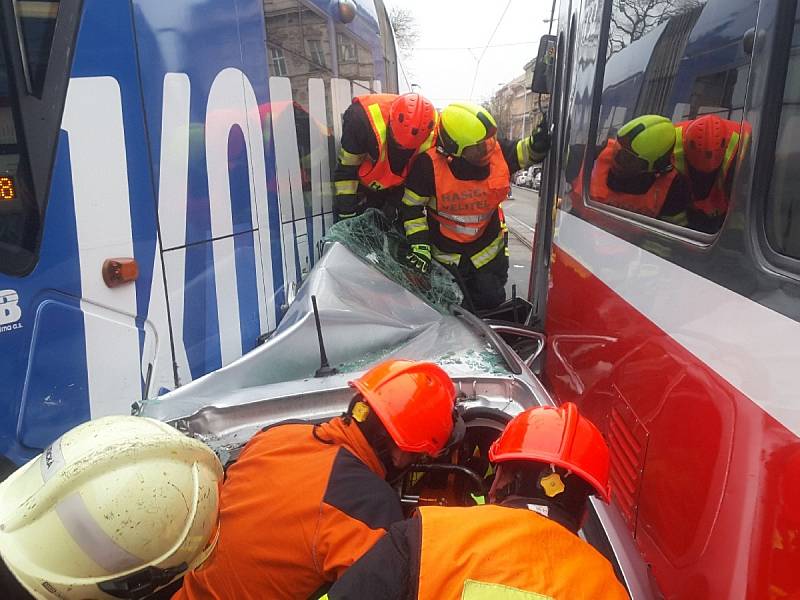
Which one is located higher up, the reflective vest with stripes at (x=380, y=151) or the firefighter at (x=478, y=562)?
the reflective vest with stripes at (x=380, y=151)

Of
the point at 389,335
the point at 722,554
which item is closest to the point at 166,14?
the point at 389,335

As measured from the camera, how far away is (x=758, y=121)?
1.36 meters

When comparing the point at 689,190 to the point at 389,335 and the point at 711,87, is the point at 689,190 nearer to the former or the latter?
the point at 711,87

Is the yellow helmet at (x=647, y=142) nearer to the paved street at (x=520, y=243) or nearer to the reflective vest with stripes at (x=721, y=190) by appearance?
the reflective vest with stripes at (x=721, y=190)

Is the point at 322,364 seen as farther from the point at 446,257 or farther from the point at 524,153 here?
the point at 524,153

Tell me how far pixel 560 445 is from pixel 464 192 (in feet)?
9.59

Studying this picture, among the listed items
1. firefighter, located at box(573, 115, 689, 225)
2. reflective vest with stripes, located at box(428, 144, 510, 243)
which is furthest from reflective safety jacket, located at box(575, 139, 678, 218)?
reflective vest with stripes, located at box(428, 144, 510, 243)

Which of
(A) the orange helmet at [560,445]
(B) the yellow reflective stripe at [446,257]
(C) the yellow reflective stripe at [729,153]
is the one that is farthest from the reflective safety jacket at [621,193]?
(B) the yellow reflective stripe at [446,257]

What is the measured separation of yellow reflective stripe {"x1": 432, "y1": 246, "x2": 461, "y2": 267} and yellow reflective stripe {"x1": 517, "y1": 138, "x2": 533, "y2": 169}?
2.65ft

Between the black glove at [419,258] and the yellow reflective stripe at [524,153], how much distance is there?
978mm

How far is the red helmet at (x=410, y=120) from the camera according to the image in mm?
4207

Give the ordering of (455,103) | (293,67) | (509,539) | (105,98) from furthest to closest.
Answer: (455,103), (293,67), (105,98), (509,539)

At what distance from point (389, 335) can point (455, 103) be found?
1886mm

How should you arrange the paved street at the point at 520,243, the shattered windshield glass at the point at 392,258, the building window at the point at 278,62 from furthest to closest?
the paved street at the point at 520,243 < the shattered windshield glass at the point at 392,258 < the building window at the point at 278,62
